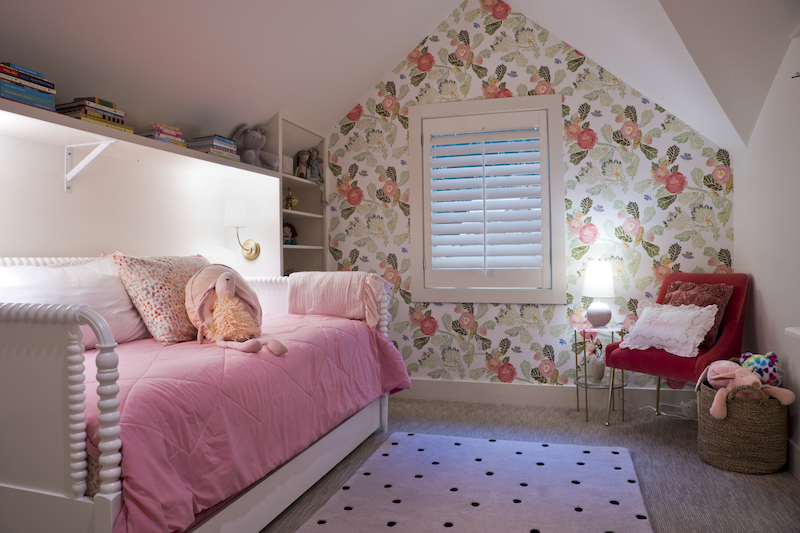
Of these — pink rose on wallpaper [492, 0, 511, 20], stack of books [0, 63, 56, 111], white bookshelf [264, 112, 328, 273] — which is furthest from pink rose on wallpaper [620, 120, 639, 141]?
stack of books [0, 63, 56, 111]

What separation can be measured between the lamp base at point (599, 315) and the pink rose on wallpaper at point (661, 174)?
0.84 m

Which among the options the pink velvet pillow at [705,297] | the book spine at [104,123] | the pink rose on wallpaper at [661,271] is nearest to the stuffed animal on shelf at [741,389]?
the pink velvet pillow at [705,297]

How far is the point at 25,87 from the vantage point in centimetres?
190

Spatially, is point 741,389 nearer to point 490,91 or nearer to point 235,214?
point 490,91

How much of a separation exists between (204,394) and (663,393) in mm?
2789

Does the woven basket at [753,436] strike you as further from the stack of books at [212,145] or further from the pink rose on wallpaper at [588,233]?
the stack of books at [212,145]

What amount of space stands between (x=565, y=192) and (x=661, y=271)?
0.75 metres

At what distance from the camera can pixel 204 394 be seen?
155 cm

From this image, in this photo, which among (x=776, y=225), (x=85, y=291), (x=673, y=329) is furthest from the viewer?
(x=673, y=329)

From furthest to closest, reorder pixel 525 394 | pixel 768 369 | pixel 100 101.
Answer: pixel 525 394 < pixel 768 369 < pixel 100 101

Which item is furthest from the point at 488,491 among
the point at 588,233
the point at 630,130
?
the point at 630,130

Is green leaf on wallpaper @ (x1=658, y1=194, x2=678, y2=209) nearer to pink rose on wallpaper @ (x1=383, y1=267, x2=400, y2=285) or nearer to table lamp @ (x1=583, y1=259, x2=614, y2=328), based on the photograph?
table lamp @ (x1=583, y1=259, x2=614, y2=328)

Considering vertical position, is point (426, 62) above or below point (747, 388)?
above

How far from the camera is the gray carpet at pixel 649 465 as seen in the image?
1938 millimetres
